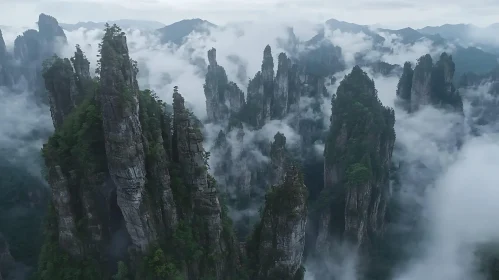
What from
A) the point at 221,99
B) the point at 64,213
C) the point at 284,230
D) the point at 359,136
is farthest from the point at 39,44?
the point at 284,230

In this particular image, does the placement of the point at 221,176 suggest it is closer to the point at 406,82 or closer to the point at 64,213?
the point at 406,82

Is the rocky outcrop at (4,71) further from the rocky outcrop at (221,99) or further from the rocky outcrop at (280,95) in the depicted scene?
the rocky outcrop at (280,95)

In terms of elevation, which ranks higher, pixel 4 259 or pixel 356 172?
pixel 356 172

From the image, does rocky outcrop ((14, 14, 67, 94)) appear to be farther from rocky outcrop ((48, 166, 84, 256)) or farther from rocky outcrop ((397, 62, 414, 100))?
rocky outcrop ((48, 166, 84, 256))

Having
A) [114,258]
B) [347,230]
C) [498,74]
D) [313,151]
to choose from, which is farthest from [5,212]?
[498,74]

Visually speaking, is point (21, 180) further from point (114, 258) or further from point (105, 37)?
point (105, 37)

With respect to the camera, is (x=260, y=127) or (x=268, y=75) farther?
(x=268, y=75)

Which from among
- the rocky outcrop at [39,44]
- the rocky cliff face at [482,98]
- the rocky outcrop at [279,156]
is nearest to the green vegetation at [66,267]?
the rocky outcrop at [279,156]
